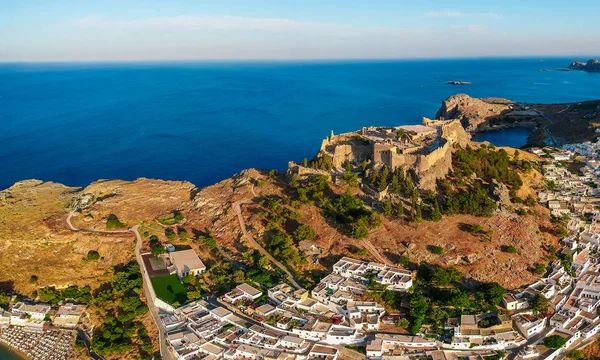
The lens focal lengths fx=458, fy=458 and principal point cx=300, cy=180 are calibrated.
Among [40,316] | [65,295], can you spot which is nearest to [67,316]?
[40,316]

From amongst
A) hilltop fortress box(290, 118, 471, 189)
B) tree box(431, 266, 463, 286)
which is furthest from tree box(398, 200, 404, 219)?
tree box(431, 266, 463, 286)

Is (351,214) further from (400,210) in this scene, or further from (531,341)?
(531,341)

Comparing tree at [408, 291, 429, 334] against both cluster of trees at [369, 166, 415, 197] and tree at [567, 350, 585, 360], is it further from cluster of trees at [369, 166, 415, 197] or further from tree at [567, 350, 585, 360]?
cluster of trees at [369, 166, 415, 197]

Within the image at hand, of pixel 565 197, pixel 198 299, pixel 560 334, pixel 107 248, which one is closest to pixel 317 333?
pixel 198 299

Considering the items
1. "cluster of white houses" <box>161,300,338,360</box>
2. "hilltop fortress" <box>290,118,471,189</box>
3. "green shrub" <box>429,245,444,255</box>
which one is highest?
"hilltop fortress" <box>290,118,471,189</box>

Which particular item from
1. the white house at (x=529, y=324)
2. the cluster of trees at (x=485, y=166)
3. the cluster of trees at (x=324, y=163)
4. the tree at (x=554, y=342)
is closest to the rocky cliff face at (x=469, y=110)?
the cluster of trees at (x=485, y=166)

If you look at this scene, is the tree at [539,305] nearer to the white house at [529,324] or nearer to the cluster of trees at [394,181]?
the white house at [529,324]
